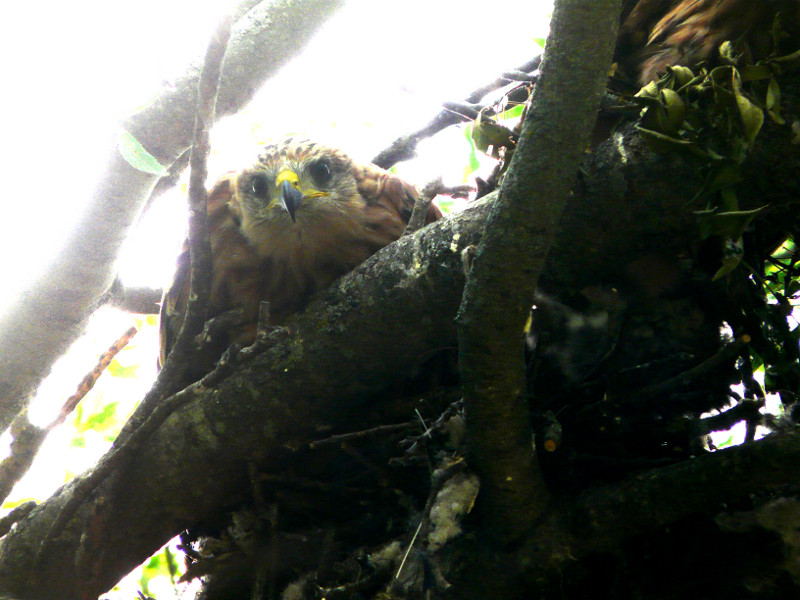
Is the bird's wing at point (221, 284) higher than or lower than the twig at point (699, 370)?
higher

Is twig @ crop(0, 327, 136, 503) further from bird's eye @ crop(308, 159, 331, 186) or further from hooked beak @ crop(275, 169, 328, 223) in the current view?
bird's eye @ crop(308, 159, 331, 186)

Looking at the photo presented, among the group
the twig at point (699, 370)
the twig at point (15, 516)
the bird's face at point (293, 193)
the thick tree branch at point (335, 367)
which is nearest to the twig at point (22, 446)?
the twig at point (15, 516)

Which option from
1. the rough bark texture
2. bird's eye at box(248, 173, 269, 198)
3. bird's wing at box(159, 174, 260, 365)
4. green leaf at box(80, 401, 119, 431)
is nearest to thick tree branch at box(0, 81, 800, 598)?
the rough bark texture

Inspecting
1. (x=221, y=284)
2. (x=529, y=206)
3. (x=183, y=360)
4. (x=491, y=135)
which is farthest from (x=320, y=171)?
(x=529, y=206)

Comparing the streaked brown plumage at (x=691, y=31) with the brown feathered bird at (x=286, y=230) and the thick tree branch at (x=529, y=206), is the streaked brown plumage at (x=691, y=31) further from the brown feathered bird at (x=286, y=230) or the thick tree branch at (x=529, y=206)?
the brown feathered bird at (x=286, y=230)

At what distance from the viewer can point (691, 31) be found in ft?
5.93

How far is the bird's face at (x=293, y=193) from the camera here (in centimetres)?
281

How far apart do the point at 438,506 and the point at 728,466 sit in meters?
0.60

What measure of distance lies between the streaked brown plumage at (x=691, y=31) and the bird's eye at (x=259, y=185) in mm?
1526

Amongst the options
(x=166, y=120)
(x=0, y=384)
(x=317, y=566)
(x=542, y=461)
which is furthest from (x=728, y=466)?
(x=0, y=384)

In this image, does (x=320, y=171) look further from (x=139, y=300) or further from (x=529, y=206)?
(x=529, y=206)

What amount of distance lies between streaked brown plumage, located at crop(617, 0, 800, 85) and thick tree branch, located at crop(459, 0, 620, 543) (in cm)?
42

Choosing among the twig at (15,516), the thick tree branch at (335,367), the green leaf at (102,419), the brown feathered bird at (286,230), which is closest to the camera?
the thick tree branch at (335,367)

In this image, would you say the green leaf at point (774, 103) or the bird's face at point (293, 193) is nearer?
the green leaf at point (774, 103)
